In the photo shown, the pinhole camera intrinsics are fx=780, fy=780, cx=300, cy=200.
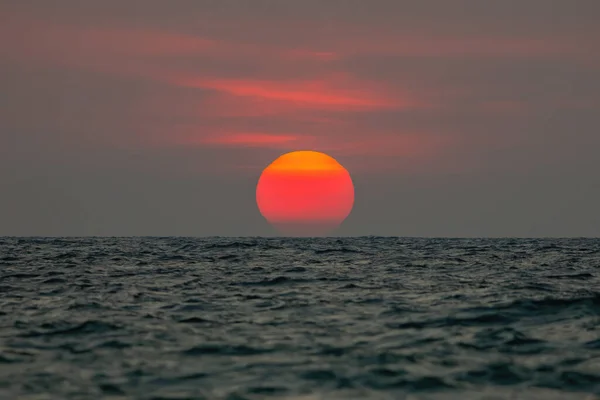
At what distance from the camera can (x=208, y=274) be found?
1245 inches

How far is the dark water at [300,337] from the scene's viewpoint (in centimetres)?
1250

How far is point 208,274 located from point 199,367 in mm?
17956

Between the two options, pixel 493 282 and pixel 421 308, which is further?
pixel 493 282

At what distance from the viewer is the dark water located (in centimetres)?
1250

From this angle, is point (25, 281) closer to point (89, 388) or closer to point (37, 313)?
point (37, 313)

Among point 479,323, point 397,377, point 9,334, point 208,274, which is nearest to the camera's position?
point 397,377

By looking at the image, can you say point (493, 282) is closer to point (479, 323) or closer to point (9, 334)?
point (479, 323)

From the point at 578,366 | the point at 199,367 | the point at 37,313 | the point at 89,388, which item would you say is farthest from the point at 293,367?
the point at 37,313

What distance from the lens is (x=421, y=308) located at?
20.6 meters

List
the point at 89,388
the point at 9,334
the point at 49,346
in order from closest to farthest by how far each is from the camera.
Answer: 1. the point at 89,388
2. the point at 49,346
3. the point at 9,334

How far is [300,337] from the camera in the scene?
16.4m

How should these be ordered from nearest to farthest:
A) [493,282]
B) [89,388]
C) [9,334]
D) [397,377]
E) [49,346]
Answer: [89,388]
[397,377]
[49,346]
[9,334]
[493,282]

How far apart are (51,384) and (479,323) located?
387 inches

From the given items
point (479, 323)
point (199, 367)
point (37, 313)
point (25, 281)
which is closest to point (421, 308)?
point (479, 323)
